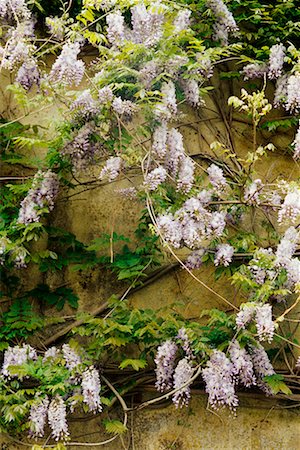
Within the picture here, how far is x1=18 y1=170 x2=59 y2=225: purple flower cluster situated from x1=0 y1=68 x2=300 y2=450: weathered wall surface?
313 millimetres

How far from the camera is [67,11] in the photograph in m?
3.63

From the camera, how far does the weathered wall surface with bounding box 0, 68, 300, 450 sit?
329 centimetres

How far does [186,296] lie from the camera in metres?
3.47

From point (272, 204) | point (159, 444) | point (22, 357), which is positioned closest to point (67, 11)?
point (272, 204)

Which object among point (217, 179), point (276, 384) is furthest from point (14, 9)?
point (276, 384)

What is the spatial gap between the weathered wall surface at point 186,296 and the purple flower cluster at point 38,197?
1.03 feet

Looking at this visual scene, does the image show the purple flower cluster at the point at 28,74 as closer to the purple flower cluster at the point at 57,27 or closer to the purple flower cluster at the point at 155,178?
the purple flower cluster at the point at 57,27

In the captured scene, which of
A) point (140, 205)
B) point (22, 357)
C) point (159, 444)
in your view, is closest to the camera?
point (22, 357)

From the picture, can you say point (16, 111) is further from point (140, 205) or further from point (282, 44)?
point (282, 44)

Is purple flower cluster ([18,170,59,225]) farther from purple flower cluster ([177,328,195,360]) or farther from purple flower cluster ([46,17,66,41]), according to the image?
purple flower cluster ([177,328,195,360])

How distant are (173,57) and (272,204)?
2.67 feet

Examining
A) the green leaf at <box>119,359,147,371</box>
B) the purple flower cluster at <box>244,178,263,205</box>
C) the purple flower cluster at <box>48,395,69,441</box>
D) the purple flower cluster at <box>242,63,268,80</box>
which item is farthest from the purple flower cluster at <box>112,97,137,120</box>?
the purple flower cluster at <box>48,395,69,441</box>

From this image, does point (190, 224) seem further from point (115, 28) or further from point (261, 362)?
point (115, 28)

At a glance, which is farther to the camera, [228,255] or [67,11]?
[67,11]
